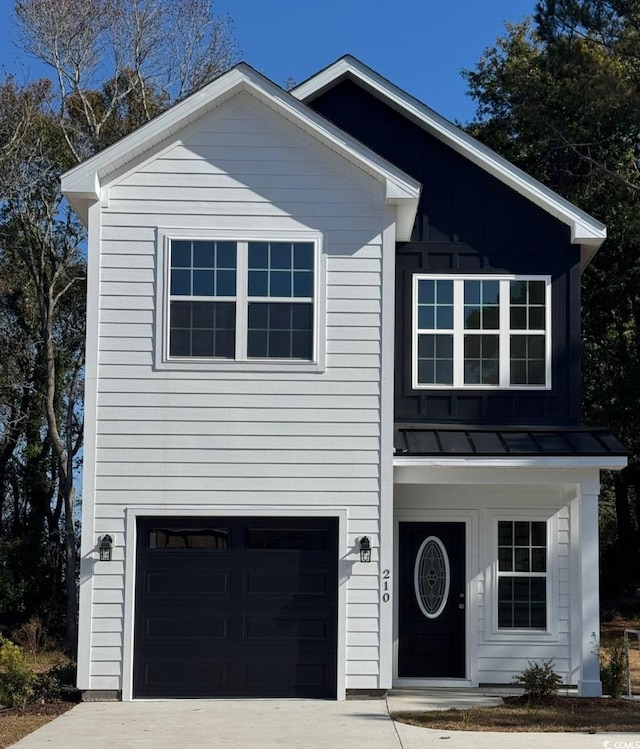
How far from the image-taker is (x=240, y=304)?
13.4 metres

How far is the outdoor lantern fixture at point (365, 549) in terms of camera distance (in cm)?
1305

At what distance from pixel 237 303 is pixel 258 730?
201 inches

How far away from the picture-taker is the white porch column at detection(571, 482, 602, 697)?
1355cm

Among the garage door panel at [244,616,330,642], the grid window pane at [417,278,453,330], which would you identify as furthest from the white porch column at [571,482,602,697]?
the garage door panel at [244,616,330,642]

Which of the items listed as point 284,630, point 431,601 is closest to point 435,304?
point 431,601

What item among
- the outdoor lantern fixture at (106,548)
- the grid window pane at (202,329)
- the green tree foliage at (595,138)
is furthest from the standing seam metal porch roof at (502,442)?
the green tree foliage at (595,138)

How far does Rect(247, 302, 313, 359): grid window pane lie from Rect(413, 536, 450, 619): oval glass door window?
332cm

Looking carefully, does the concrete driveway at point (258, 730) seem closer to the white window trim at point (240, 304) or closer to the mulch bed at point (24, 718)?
the mulch bed at point (24, 718)

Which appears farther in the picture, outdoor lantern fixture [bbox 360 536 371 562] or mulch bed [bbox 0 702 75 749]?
outdoor lantern fixture [bbox 360 536 371 562]

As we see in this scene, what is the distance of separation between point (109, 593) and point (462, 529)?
4770 millimetres

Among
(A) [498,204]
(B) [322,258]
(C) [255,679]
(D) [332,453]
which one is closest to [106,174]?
(B) [322,258]

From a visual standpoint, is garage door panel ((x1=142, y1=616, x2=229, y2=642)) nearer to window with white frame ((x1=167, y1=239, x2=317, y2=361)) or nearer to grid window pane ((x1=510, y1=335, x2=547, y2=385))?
window with white frame ((x1=167, y1=239, x2=317, y2=361))

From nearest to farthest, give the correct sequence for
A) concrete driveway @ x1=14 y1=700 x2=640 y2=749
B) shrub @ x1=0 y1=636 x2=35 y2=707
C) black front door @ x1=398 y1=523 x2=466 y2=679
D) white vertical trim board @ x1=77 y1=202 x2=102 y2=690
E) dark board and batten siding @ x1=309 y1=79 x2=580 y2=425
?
concrete driveway @ x1=14 y1=700 x2=640 y2=749, shrub @ x1=0 y1=636 x2=35 y2=707, white vertical trim board @ x1=77 y1=202 x2=102 y2=690, black front door @ x1=398 y1=523 x2=466 y2=679, dark board and batten siding @ x1=309 y1=79 x2=580 y2=425

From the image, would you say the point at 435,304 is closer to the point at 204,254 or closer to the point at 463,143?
the point at 463,143
